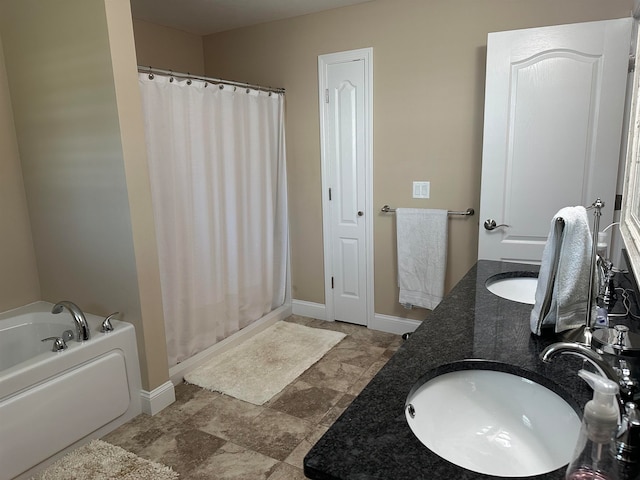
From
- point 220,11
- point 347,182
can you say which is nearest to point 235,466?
point 347,182

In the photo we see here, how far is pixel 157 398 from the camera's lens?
97.7 inches

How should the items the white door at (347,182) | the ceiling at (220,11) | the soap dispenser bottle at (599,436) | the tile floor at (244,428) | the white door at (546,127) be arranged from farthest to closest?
the white door at (347,182), the ceiling at (220,11), the white door at (546,127), the tile floor at (244,428), the soap dispenser bottle at (599,436)

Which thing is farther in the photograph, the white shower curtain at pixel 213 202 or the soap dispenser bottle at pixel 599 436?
the white shower curtain at pixel 213 202

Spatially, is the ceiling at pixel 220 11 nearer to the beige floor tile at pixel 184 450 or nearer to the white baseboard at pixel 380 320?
the white baseboard at pixel 380 320

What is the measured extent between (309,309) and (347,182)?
117 cm

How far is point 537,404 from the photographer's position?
1069 millimetres

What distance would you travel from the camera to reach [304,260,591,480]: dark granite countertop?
2.60ft

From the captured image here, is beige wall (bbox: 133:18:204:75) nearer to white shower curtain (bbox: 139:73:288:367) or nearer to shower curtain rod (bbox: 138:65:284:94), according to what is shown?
shower curtain rod (bbox: 138:65:284:94)

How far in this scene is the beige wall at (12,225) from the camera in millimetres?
2660

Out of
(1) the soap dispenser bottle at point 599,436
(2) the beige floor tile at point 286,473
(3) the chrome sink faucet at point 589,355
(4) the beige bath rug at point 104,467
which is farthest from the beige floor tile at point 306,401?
(1) the soap dispenser bottle at point 599,436

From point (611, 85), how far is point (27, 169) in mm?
3371

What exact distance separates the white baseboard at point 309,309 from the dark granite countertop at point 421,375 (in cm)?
215

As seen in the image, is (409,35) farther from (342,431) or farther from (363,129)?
(342,431)

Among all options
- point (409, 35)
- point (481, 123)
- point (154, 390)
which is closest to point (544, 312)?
point (481, 123)
